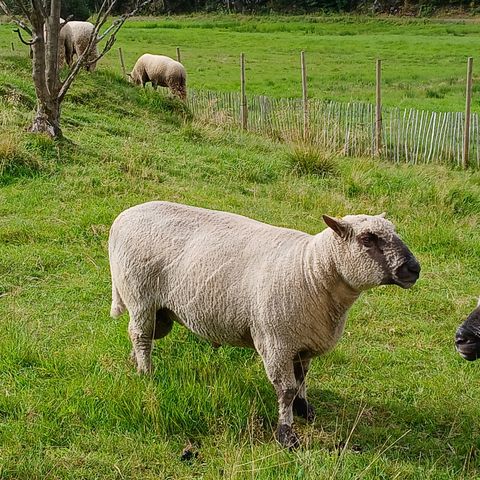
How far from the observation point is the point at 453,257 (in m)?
7.96

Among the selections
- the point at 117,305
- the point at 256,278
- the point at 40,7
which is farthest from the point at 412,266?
the point at 40,7

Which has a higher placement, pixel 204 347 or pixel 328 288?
pixel 328 288

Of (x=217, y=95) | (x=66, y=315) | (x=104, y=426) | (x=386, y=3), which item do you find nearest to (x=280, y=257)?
(x=104, y=426)

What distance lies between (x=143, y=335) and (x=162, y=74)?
1596cm

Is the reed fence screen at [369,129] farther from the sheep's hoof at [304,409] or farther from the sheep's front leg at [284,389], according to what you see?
the sheep's front leg at [284,389]

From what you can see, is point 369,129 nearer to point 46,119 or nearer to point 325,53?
point 46,119

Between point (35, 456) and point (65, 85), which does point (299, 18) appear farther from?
point (35, 456)

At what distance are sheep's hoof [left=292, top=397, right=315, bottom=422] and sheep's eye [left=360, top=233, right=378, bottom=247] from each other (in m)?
→ 1.15

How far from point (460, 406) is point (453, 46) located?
33.2m

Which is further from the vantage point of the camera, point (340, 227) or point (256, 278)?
point (256, 278)

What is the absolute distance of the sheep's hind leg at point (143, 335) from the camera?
15.8 feet

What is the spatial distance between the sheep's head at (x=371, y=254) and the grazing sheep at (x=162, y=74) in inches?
602

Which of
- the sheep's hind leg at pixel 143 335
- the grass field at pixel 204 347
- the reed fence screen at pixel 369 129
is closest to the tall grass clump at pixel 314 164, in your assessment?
the grass field at pixel 204 347

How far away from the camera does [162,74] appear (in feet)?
65.3
